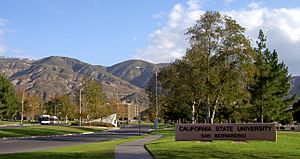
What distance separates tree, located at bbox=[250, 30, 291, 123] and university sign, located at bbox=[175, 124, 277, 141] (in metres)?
35.5

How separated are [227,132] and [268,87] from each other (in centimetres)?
3925

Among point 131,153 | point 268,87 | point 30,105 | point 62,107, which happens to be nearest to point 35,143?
point 131,153

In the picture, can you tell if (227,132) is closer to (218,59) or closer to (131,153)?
(131,153)

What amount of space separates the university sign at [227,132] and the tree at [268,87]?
35.5 m

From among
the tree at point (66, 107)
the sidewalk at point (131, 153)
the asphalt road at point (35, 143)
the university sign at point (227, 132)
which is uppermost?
the tree at point (66, 107)

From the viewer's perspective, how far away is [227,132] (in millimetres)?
29922

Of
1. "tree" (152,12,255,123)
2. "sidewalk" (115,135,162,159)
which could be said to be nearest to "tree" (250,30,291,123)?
"tree" (152,12,255,123)

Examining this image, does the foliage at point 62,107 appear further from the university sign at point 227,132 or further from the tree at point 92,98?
the university sign at point 227,132

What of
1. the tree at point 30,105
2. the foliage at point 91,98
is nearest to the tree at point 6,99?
the tree at point 30,105

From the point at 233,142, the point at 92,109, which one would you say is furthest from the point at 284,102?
the point at 233,142

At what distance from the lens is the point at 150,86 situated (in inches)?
3799

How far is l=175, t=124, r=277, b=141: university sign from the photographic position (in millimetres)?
29203

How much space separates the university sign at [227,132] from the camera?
1150 inches

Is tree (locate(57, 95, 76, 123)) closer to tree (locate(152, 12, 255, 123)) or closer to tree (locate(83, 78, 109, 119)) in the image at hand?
tree (locate(83, 78, 109, 119))
